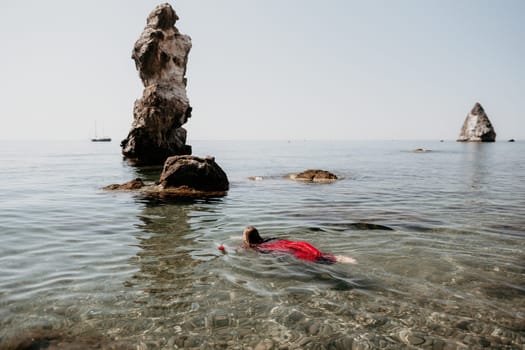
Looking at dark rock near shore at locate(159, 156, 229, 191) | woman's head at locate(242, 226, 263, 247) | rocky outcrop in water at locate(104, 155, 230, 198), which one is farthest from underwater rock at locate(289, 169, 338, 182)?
woman's head at locate(242, 226, 263, 247)

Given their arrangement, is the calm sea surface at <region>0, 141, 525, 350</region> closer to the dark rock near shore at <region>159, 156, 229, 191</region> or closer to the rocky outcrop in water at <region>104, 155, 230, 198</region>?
the rocky outcrop in water at <region>104, 155, 230, 198</region>

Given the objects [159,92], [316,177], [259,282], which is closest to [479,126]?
[159,92]

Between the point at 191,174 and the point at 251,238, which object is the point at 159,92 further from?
the point at 251,238

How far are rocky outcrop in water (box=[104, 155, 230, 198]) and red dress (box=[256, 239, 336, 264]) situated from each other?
10.1 meters

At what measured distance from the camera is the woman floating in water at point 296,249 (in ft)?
25.4

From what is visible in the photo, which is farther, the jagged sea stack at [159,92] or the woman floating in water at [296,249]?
Answer: the jagged sea stack at [159,92]

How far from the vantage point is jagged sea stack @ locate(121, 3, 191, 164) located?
42000 mm

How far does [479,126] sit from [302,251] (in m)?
176

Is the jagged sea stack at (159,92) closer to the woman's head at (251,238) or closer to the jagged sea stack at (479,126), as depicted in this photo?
the woman's head at (251,238)

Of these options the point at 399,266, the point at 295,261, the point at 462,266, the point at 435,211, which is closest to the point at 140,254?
the point at 295,261

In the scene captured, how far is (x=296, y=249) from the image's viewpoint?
26.1 ft

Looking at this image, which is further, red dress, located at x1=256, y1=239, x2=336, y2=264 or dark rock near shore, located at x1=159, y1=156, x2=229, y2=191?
dark rock near shore, located at x1=159, y1=156, x2=229, y2=191

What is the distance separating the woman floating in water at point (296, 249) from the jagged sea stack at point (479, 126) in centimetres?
17385

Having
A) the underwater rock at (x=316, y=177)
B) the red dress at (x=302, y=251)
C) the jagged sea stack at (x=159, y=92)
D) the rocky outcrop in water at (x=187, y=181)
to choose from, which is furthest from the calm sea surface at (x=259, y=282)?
the jagged sea stack at (x=159, y=92)
